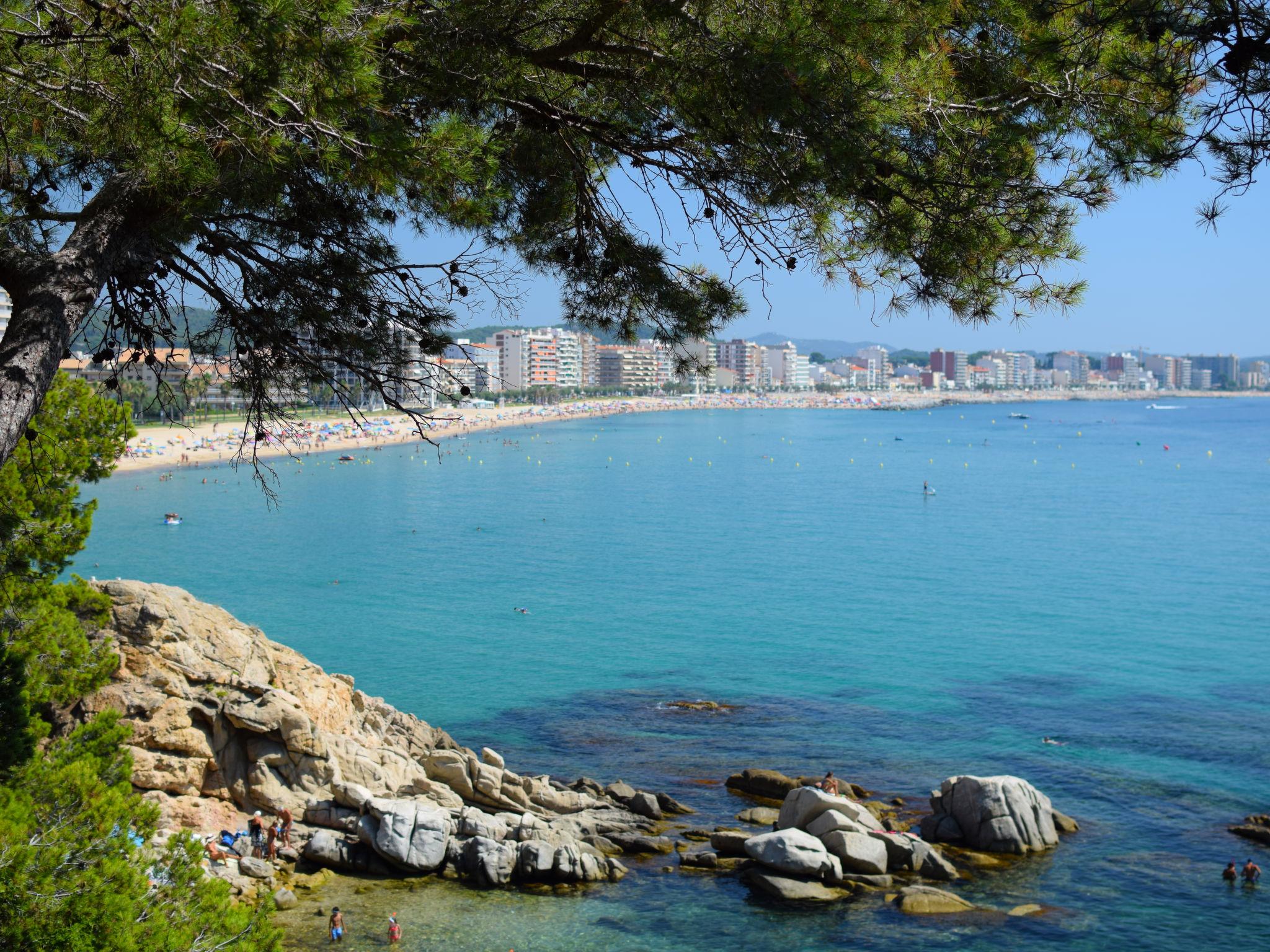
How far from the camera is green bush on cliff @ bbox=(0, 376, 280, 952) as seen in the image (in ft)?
19.8

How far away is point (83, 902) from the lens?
6.07 m

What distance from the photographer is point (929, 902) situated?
1272 cm

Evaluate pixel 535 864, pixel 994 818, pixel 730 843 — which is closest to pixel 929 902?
pixel 994 818

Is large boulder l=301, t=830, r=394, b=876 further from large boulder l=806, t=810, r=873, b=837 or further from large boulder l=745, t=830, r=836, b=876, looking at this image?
large boulder l=806, t=810, r=873, b=837

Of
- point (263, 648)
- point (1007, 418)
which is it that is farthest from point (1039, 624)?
point (1007, 418)

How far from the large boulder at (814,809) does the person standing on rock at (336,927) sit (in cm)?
579

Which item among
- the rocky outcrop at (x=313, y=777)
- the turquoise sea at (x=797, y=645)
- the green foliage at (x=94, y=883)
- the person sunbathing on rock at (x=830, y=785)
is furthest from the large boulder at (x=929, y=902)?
the green foliage at (x=94, y=883)

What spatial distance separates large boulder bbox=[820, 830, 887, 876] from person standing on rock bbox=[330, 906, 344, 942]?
6.08 m

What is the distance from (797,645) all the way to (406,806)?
610 inches

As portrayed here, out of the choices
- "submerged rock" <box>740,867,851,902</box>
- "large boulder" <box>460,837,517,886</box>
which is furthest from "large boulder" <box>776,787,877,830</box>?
"large boulder" <box>460,837,517,886</box>

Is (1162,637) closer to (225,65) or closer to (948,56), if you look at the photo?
(948,56)

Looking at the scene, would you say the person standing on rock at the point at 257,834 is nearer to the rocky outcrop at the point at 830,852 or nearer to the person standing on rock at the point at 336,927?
the person standing on rock at the point at 336,927

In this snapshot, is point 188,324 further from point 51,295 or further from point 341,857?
point 341,857

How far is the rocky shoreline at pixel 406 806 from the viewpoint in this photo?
43.0 ft
